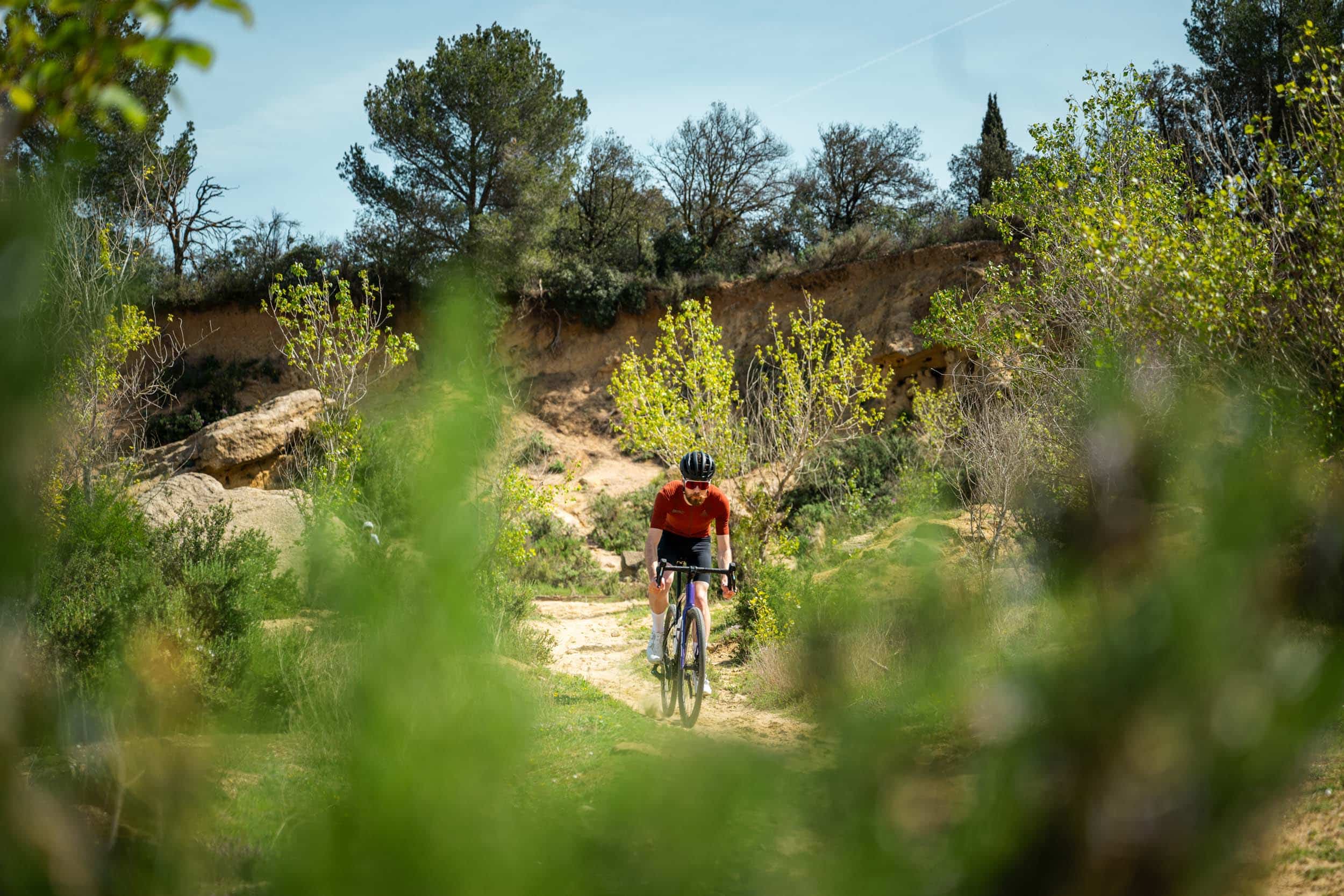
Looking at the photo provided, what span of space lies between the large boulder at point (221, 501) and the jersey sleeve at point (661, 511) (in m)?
6.72

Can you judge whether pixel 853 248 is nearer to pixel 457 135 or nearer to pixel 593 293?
pixel 593 293

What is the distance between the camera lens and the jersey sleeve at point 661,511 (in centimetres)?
684

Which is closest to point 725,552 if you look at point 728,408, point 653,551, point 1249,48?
point 653,551

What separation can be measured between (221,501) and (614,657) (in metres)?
6.36

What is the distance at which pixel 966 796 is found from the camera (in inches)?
29.9

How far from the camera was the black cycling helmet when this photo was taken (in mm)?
6812

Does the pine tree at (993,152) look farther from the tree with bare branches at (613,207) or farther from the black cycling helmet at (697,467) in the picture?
the black cycling helmet at (697,467)

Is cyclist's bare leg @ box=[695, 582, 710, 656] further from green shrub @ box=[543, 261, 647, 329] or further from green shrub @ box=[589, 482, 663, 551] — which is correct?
green shrub @ box=[543, 261, 647, 329]

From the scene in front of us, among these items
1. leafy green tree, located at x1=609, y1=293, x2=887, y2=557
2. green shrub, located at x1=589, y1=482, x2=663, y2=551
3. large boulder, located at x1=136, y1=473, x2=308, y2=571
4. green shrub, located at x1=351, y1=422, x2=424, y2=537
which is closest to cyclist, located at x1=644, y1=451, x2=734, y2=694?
leafy green tree, located at x1=609, y1=293, x2=887, y2=557

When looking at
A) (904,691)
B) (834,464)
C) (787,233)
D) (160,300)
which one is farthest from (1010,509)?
(160,300)

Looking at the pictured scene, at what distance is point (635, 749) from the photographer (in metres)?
1.03

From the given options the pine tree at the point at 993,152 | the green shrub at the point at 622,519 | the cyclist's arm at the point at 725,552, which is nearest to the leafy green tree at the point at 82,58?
the cyclist's arm at the point at 725,552

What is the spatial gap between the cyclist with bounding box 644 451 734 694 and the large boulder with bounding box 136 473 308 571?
6.67 meters

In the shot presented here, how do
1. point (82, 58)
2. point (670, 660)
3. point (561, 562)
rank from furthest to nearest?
point (561, 562)
point (670, 660)
point (82, 58)
